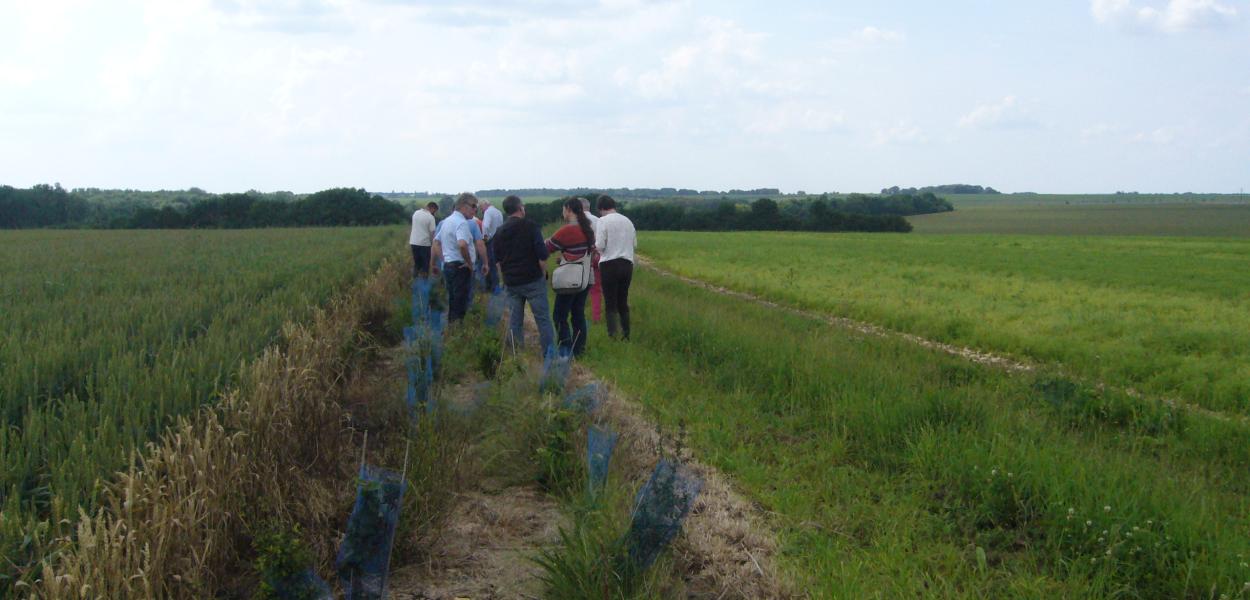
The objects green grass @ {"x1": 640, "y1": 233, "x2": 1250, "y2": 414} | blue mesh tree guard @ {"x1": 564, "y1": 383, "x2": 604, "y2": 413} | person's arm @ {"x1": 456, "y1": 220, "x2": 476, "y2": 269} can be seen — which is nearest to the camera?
blue mesh tree guard @ {"x1": 564, "y1": 383, "x2": 604, "y2": 413}

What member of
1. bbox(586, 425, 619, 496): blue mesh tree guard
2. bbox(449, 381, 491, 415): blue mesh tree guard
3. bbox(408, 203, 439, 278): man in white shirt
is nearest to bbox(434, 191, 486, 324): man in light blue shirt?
bbox(408, 203, 439, 278): man in white shirt

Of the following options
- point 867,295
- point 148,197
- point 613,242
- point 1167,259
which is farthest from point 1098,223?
point 148,197

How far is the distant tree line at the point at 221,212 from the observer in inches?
2633

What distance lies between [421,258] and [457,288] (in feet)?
13.5

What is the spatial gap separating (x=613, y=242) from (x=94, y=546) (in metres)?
7.52

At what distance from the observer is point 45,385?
4535mm

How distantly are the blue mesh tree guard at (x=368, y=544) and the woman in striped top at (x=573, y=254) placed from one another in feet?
17.1

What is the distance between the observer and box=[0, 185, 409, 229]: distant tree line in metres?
66.9

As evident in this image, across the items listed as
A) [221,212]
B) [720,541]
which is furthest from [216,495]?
[221,212]

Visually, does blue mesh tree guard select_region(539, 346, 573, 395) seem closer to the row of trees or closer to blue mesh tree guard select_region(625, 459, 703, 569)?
blue mesh tree guard select_region(625, 459, 703, 569)

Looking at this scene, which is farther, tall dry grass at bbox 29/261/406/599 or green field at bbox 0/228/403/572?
green field at bbox 0/228/403/572

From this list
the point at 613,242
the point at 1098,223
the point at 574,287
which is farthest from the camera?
the point at 1098,223

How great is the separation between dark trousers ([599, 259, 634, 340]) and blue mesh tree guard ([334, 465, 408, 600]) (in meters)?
6.32

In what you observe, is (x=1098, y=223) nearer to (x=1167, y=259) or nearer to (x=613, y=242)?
(x=1167, y=259)
